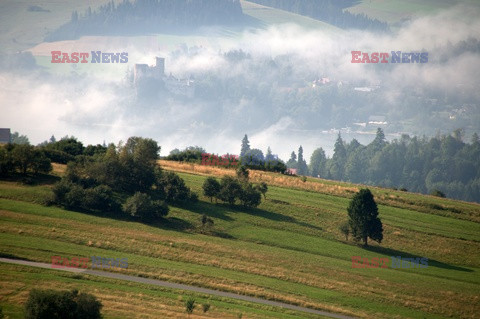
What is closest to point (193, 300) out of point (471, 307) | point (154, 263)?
point (154, 263)

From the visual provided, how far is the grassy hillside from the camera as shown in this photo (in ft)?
195

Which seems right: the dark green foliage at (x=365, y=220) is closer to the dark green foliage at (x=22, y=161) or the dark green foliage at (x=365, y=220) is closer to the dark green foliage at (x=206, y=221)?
the dark green foliage at (x=206, y=221)

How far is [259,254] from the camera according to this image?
74875mm

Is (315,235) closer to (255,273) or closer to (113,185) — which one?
(255,273)

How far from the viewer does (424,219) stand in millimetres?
95000

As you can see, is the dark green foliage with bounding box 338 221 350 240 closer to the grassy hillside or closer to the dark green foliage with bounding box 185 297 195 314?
the grassy hillside

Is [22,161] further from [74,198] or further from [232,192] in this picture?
[232,192]

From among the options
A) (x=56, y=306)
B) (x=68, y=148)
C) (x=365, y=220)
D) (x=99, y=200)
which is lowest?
(x=56, y=306)

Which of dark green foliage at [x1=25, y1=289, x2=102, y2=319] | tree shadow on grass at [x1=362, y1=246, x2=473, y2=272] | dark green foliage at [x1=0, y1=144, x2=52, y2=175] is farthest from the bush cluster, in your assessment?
dark green foliage at [x1=25, y1=289, x2=102, y2=319]

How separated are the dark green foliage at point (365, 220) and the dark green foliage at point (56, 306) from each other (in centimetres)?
4564

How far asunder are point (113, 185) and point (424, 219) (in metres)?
48.5

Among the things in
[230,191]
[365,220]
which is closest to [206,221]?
[230,191]

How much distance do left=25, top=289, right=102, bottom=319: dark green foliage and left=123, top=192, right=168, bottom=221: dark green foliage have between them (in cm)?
3511

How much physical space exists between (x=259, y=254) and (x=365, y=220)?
17.5 m
